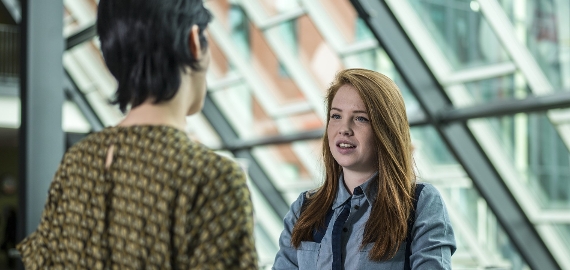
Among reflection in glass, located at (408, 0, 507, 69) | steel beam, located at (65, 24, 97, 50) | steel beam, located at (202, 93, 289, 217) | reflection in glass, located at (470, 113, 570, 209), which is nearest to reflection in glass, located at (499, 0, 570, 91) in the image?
reflection in glass, located at (408, 0, 507, 69)

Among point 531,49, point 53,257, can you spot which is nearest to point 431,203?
point 53,257

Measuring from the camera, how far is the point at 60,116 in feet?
14.0

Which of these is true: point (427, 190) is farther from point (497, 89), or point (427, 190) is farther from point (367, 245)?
point (497, 89)

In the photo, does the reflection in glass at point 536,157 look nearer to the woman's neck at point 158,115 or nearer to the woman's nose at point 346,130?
the woman's nose at point 346,130

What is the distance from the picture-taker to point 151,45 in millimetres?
1265

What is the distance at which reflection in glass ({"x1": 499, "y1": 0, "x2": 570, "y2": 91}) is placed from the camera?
5194 millimetres

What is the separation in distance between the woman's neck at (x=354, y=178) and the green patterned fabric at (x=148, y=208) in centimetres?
61

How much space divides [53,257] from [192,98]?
36cm

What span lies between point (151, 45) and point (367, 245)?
27.1 inches

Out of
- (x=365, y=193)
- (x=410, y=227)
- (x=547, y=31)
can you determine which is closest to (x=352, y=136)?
(x=365, y=193)

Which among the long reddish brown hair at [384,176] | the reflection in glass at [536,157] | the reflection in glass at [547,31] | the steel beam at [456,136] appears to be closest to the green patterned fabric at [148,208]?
the long reddish brown hair at [384,176]

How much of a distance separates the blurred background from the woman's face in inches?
103

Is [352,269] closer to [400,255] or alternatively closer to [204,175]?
[400,255]

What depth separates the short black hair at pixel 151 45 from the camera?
1.26 meters
